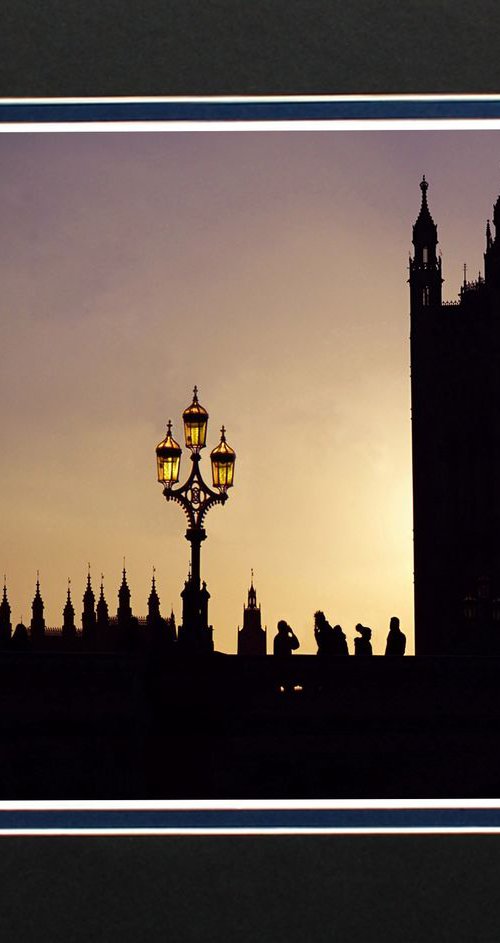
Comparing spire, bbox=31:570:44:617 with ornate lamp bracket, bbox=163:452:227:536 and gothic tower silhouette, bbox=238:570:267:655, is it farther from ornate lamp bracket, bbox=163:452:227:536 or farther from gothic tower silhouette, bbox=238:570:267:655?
ornate lamp bracket, bbox=163:452:227:536

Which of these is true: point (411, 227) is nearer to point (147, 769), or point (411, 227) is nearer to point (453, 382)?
point (453, 382)

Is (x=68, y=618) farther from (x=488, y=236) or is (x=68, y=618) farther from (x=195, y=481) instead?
(x=195, y=481)

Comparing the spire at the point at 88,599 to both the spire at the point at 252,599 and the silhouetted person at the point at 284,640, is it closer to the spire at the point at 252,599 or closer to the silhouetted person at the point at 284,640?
the spire at the point at 252,599

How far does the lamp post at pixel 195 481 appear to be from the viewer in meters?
10.2

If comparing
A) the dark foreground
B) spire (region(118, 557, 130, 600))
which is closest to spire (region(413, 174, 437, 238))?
spire (region(118, 557, 130, 600))

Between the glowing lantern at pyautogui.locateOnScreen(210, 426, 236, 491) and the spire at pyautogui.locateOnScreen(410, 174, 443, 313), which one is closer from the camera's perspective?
the glowing lantern at pyautogui.locateOnScreen(210, 426, 236, 491)

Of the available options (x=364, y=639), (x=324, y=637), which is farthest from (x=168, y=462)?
(x=364, y=639)

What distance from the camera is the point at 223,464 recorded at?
412 inches

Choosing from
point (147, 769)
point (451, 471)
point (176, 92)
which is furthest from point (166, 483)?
point (451, 471)

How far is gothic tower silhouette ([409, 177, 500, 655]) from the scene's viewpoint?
31688 mm

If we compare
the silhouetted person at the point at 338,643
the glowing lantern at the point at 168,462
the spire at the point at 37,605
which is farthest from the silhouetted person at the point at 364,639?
the spire at the point at 37,605

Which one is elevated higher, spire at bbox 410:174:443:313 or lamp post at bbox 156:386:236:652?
spire at bbox 410:174:443:313

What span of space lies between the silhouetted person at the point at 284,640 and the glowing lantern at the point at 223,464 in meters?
1.33
